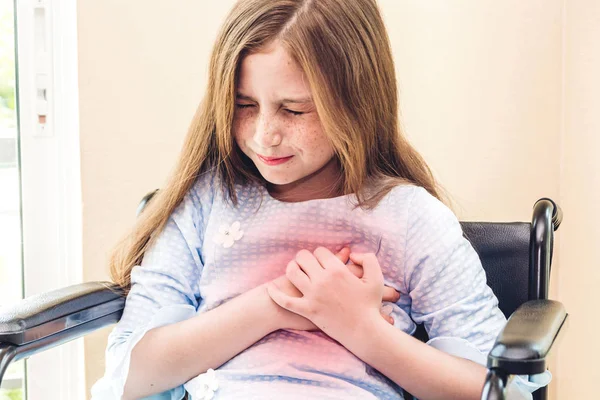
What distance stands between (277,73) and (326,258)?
0.25 m

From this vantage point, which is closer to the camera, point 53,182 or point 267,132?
point 267,132

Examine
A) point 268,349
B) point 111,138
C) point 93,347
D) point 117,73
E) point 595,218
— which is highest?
point 117,73

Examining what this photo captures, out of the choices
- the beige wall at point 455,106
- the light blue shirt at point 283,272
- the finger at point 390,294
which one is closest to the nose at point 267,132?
the light blue shirt at point 283,272

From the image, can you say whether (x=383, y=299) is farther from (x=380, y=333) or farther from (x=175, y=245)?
(x=175, y=245)

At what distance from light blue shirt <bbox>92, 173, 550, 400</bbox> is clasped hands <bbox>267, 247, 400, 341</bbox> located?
0.10 feet

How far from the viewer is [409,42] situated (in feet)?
5.52

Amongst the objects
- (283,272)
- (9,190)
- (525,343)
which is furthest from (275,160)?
(9,190)

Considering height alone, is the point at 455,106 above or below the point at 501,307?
above

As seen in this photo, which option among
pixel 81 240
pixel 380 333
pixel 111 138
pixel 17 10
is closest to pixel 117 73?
pixel 111 138

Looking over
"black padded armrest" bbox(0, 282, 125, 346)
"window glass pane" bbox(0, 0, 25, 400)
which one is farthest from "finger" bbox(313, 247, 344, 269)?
"window glass pane" bbox(0, 0, 25, 400)

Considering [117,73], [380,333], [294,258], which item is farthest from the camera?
[117,73]

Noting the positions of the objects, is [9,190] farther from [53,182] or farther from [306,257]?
[306,257]

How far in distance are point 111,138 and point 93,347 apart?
46 cm

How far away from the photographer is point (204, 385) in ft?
3.31
